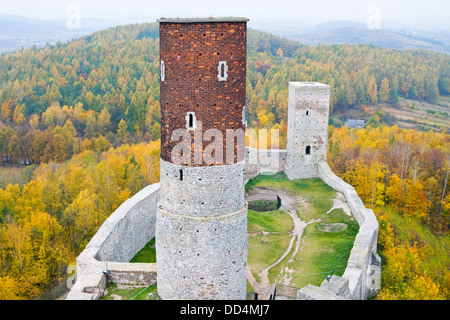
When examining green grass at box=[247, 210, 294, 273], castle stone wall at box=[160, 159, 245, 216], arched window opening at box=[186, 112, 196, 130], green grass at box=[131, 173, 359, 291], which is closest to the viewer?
arched window opening at box=[186, 112, 196, 130]

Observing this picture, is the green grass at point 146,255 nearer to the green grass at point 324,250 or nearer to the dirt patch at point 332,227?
the green grass at point 324,250

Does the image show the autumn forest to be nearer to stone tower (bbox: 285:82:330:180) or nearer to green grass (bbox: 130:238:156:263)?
stone tower (bbox: 285:82:330:180)

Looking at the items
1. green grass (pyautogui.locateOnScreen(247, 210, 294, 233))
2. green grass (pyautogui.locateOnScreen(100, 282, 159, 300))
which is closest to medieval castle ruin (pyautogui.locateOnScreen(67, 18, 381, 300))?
green grass (pyautogui.locateOnScreen(100, 282, 159, 300))

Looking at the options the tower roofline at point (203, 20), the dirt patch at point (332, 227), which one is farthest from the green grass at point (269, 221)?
the tower roofline at point (203, 20)

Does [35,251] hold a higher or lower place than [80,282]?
lower

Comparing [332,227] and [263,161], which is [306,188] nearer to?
[263,161]
